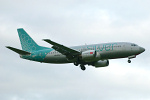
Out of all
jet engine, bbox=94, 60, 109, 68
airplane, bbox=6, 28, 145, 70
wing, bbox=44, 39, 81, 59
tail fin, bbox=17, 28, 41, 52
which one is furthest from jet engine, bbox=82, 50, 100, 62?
tail fin, bbox=17, 28, 41, 52

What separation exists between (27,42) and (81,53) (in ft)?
42.0

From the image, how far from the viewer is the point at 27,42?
229 ft

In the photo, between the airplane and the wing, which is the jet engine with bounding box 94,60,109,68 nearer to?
the airplane

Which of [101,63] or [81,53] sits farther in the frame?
[101,63]

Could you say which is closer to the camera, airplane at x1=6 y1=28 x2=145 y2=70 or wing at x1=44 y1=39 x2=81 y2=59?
wing at x1=44 y1=39 x2=81 y2=59

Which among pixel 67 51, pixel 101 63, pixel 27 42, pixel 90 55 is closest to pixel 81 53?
pixel 90 55

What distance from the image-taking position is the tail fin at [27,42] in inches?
2704

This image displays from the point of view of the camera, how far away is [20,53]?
66562 mm

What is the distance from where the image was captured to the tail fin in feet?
225

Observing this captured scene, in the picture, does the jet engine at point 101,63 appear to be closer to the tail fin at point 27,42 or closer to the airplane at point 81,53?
the airplane at point 81,53

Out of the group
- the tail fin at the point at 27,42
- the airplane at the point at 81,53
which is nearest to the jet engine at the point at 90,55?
the airplane at the point at 81,53

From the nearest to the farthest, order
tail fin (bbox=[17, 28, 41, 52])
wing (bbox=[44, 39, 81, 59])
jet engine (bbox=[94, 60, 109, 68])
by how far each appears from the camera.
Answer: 1. wing (bbox=[44, 39, 81, 59])
2. jet engine (bbox=[94, 60, 109, 68])
3. tail fin (bbox=[17, 28, 41, 52])

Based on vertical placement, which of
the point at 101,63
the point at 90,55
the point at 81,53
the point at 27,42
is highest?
the point at 27,42

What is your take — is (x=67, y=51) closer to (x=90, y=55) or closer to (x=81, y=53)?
(x=81, y=53)
